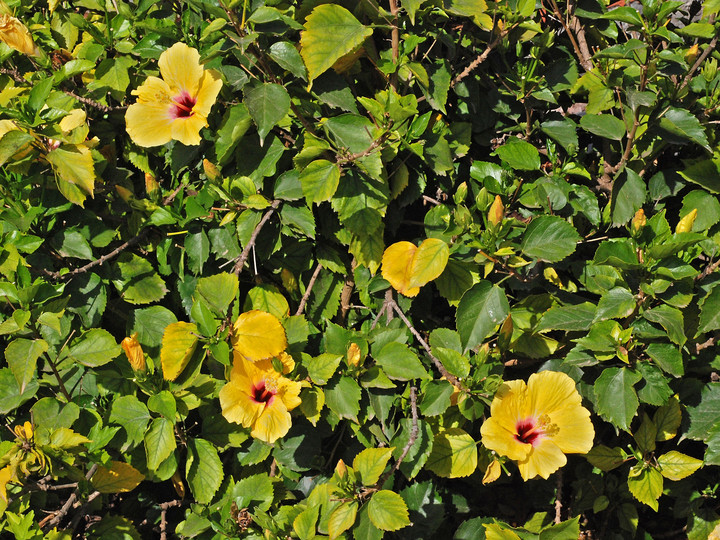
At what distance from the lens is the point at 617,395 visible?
1695 mm

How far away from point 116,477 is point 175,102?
1.05 meters

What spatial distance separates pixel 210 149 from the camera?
1.97 metres

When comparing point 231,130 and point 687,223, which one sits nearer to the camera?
point 687,223

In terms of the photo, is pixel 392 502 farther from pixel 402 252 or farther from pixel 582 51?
pixel 582 51

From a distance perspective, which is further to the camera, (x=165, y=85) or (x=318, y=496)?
(x=165, y=85)

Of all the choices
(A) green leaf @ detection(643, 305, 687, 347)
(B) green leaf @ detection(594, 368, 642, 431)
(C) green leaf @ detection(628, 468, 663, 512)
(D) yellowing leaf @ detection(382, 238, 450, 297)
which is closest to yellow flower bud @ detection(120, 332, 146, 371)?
(D) yellowing leaf @ detection(382, 238, 450, 297)

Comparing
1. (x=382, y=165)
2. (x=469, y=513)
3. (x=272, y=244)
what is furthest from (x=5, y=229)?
(x=469, y=513)

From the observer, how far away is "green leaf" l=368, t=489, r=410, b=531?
1596 mm

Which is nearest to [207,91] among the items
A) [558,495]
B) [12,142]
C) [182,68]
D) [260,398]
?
[182,68]

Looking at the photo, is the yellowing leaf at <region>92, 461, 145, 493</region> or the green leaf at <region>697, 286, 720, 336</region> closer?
the green leaf at <region>697, 286, 720, 336</region>

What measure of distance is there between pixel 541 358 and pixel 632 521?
59 centimetres

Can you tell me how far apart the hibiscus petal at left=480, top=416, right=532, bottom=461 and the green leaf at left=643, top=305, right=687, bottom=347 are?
44cm

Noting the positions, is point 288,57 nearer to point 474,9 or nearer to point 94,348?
point 474,9

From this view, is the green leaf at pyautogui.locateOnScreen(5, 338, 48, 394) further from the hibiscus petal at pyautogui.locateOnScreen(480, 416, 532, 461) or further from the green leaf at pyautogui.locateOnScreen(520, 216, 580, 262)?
the green leaf at pyautogui.locateOnScreen(520, 216, 580, 262)
